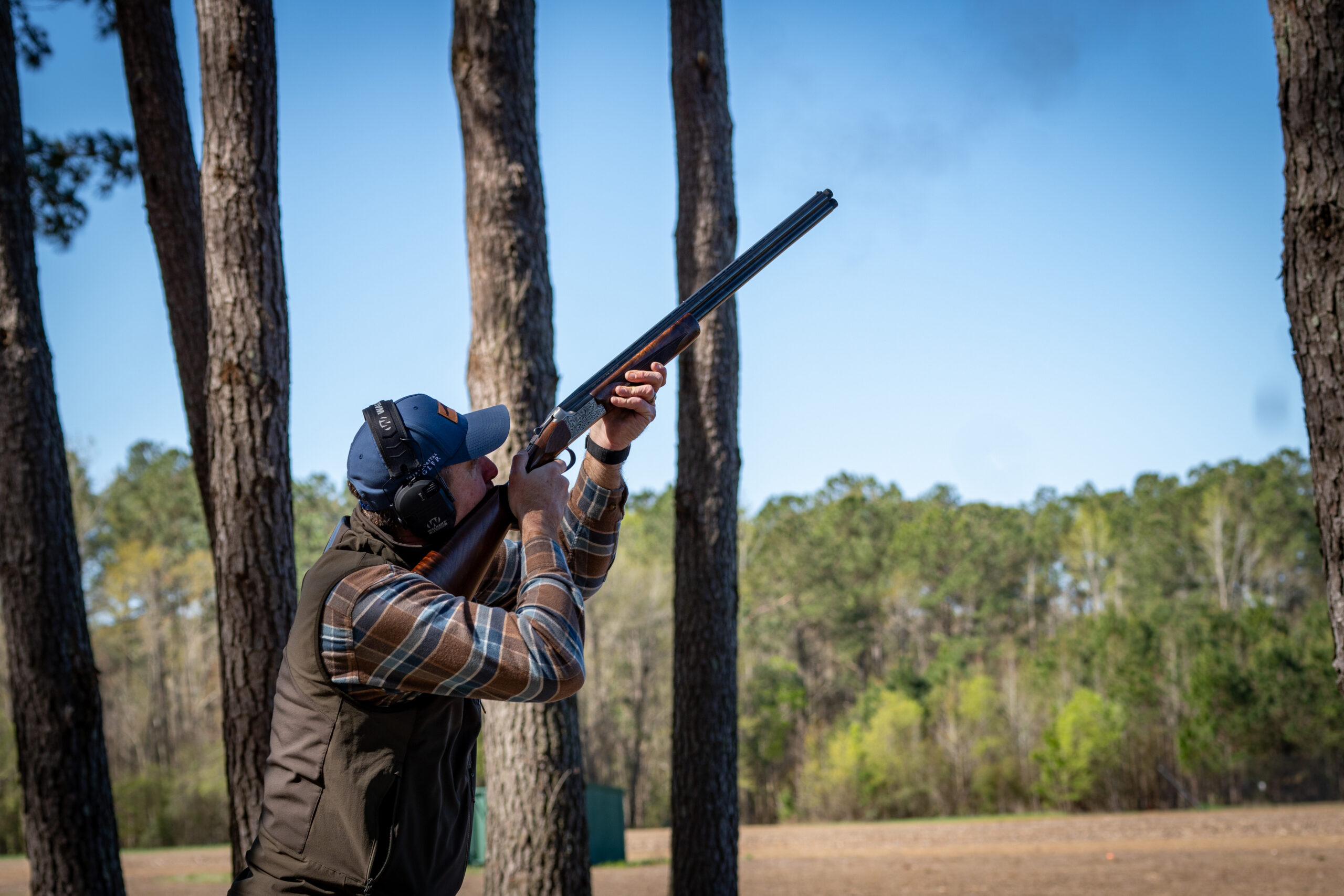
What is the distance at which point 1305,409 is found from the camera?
3.30 m

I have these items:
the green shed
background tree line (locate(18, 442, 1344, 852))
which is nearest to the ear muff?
the green shed

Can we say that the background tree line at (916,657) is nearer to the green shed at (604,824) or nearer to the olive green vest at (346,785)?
the green shed at (604,824)

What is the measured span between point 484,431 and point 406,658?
2.14ft

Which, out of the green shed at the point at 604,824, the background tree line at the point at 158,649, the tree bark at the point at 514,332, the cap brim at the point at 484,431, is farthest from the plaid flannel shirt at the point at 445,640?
the background tree line at the point at 158,649

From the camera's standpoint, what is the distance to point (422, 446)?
100.0 inches

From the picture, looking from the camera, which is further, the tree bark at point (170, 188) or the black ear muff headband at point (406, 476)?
the tree bark at point (170, 188)

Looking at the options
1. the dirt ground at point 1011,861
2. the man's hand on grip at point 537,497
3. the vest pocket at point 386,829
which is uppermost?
the man's hand on grip at point 537,497

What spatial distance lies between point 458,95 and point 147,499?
52.3 metres

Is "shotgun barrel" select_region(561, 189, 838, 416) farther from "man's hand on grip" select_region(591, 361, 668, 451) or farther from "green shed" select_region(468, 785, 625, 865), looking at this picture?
"green shed" select_region(468, 785, 625, 865)

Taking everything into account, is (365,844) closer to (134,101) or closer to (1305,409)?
(1305,409)

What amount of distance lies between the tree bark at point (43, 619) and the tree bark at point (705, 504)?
353 centimetres

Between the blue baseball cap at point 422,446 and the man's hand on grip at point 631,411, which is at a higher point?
the man's hand on grip at point 631,411

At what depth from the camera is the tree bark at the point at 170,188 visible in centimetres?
633

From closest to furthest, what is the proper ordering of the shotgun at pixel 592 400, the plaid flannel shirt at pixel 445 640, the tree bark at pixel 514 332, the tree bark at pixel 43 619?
1. the plaid flannel shirt at pixel 445 640
2. the shotgun at pixel 592 400
3. the tree bark at pixel 514 332
4. the tree bark at pixel 43 619
